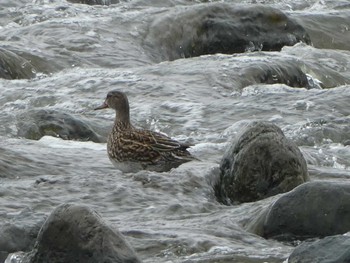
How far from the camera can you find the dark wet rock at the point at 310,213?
25.6 ft

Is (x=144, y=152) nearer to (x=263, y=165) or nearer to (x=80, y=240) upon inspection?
(x=263, y=165)

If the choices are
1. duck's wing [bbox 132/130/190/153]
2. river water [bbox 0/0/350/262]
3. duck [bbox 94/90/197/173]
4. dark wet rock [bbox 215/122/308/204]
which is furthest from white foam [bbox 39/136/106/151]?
dark wet rock [bbox 215/122/308/204]

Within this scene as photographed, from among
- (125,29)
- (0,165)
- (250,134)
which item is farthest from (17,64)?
(250,134)

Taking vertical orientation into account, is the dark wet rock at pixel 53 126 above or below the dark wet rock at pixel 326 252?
below

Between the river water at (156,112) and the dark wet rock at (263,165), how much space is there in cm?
27

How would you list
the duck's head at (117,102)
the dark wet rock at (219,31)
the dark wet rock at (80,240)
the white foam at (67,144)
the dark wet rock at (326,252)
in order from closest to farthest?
1. the dark wet rock at (326,252)
2. the dark wet rock at (80,240)
3. the white foam at (67,144)
4. the duck's head at (117,102)
5. the dark wet rock at (219,31)

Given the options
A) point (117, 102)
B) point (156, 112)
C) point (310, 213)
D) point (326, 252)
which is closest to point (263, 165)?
point (310, 213)

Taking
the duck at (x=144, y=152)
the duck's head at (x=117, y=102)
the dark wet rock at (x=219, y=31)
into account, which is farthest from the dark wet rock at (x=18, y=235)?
the dark wet rock at (x=219, y=31)

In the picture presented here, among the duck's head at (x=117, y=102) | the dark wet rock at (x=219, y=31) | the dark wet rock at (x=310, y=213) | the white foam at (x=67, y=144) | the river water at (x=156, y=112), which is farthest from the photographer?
the dark wet rock at (x=219, y=31)

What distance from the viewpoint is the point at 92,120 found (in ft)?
41.9

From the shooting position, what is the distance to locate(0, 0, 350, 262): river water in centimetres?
834

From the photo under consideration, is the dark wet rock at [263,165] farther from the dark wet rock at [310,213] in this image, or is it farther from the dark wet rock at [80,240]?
the dark wet rock at [80,240]

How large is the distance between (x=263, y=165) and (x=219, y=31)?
23.6ft

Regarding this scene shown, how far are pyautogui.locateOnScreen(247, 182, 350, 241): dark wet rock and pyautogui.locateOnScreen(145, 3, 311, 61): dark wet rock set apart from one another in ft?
26.5
